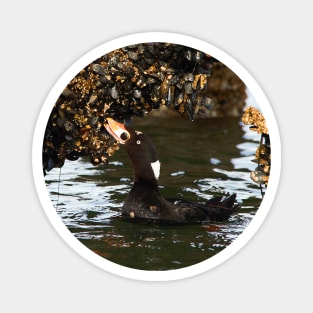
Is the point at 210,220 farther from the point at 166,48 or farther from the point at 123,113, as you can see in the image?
the point at 166,48

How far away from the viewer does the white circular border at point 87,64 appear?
4.44m

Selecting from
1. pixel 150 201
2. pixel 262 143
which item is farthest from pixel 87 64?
pixel 262 143

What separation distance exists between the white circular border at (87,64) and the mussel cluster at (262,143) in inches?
9.6

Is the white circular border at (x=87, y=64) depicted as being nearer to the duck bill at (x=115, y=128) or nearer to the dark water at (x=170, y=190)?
the dark water at (x=170, y=190)

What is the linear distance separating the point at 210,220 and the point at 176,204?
296 mm

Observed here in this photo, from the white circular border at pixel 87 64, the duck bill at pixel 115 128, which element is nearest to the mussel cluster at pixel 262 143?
the white circular border at pixel 87 64

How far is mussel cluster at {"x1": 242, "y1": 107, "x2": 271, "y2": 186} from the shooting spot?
4824 mm

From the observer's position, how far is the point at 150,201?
209 inches

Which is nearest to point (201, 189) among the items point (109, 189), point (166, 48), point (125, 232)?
point (109, 189)

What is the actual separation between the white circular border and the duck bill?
0.65 meters

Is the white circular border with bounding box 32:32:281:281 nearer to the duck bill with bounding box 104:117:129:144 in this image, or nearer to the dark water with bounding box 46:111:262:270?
the dark water with bounding box 46:111:262:270

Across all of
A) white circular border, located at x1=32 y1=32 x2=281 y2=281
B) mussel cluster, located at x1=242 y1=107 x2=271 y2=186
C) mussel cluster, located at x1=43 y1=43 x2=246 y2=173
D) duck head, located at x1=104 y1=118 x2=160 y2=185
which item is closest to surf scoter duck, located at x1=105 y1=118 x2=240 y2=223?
duck head, located at x1=104 y1=118 x2=160 y2=185

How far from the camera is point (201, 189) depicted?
20.7 feet

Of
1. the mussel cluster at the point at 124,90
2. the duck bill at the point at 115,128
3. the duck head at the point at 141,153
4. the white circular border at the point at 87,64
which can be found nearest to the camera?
the white circular border at the point at 87,64
